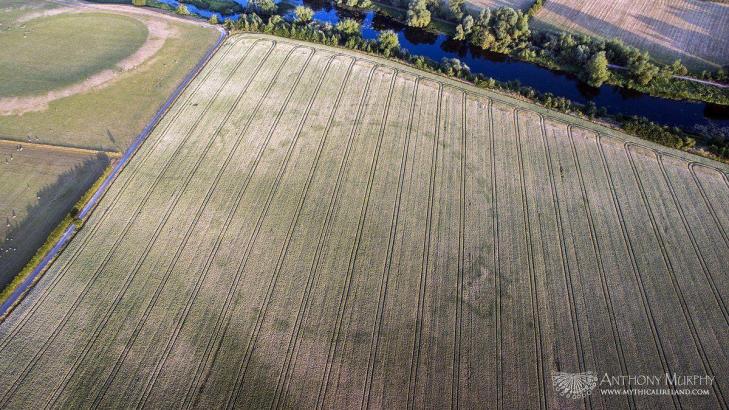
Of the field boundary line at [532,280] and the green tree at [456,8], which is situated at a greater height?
the green tree at [456,8]

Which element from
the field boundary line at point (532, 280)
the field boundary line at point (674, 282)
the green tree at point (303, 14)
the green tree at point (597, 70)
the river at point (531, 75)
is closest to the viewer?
the field boundary line at point (532, 280)

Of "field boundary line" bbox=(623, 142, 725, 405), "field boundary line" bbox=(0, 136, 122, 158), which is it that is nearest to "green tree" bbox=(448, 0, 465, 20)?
"field boundary line" bbox=(623, 142, 725, 405)

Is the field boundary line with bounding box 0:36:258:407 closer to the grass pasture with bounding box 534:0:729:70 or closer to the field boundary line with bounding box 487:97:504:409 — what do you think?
the field boundary line with bounding box 487:97:504:409

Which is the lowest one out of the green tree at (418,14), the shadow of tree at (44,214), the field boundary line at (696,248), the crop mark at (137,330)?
the crop mark at (137,330)

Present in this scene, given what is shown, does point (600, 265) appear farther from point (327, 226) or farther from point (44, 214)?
point (44, 214)

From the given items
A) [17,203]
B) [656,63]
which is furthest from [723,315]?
[17,203]

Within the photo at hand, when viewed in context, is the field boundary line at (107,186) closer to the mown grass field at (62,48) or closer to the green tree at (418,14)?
the mown grass field at (62,48)

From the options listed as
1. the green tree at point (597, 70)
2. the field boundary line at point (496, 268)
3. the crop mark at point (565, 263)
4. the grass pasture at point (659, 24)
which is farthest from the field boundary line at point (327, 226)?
the grass pasture at point (659, 24)
